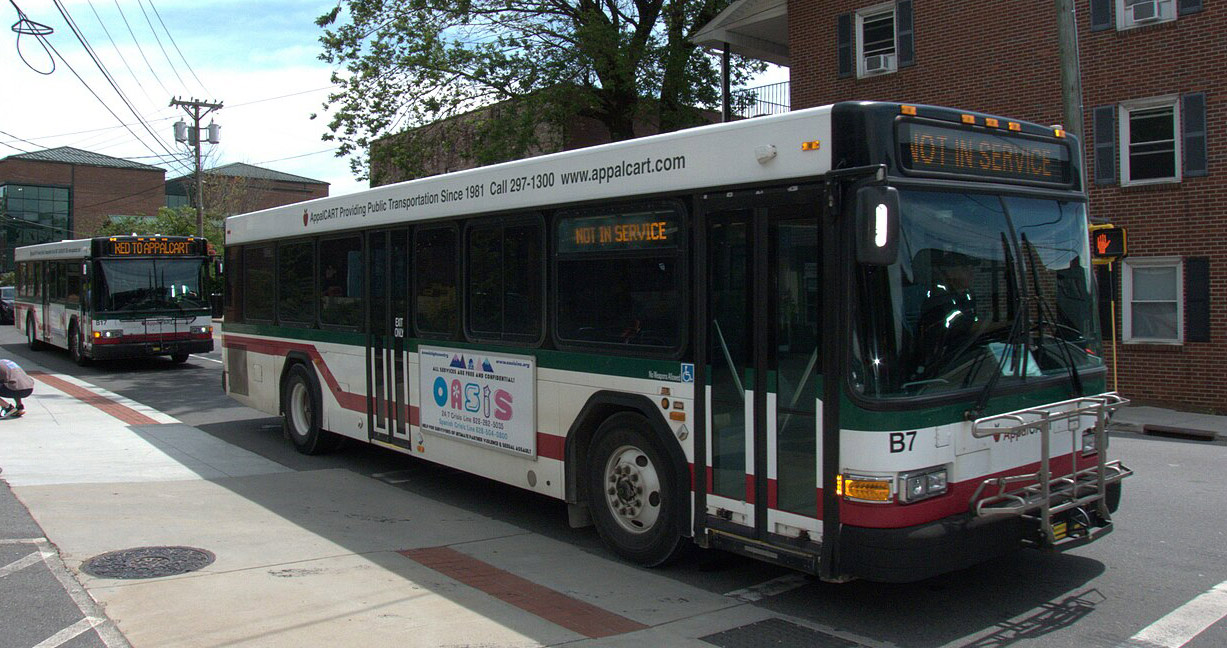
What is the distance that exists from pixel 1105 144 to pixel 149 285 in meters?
19.6

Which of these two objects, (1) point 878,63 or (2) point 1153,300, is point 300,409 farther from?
(1) point 878,63

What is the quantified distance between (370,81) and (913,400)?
21333mm

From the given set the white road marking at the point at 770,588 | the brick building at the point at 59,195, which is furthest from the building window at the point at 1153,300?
the brick building at the point at 59,195

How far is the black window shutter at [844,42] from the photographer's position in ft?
68.4

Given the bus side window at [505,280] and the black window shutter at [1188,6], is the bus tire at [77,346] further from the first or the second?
the black window shutter at [1188,6]

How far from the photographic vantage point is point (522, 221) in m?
7.53

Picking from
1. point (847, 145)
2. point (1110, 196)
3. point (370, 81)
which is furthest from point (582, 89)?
point (847, 145)

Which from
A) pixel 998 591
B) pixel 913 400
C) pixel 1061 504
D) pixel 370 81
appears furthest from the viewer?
pixel 370 81

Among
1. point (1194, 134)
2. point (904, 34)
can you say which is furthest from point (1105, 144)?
point (904, 34)

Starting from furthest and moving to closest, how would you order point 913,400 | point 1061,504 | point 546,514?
1. point 546,514
2. point 1061,504
3. point 913,400

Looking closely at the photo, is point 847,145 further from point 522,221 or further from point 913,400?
point 522,221

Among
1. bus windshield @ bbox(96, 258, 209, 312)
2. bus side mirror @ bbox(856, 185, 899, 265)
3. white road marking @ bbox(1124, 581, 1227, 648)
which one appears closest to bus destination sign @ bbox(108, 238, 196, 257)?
bus windshield @ bbox(96, 258, 209, 312)

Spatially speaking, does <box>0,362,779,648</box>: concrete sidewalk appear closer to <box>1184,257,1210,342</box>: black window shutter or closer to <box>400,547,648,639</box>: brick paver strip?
<box>400,547,648,639</box>: brick paver strip

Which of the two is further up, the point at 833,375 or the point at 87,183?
the point at 87,183
